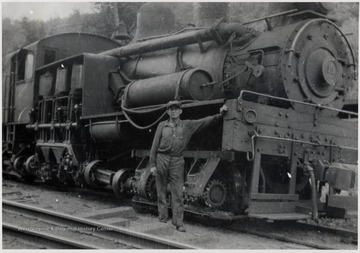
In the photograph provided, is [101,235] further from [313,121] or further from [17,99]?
[17,99]

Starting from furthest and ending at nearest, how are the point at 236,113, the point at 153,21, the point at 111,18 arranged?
the point at 111,18 < the point at 153,21 < the point at 236,113

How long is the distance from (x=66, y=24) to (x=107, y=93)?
11.2m

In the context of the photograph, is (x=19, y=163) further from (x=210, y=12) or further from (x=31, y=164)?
(x=210, y=12)

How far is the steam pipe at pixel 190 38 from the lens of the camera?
5.89m

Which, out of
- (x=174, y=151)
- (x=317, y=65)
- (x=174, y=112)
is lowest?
(x=174, y=151)

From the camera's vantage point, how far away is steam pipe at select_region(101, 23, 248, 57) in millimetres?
5887

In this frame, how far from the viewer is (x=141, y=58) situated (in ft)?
23.9

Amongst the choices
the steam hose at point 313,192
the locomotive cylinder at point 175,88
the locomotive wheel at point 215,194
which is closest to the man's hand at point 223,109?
the locomotive cylinder at point 175,88

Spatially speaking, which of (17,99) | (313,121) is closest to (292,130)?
(313,121)

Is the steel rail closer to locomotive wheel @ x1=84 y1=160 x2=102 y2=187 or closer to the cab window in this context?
locomotive wheel @ x1=84 y1=160 x2=102 y2=187

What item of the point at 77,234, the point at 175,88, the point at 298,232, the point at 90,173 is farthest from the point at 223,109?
the point at 90,173

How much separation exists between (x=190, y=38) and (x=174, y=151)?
192 cm

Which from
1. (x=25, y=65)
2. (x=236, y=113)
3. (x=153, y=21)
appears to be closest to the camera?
A: (x=236, y=113)

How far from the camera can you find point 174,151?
507 centimetres
